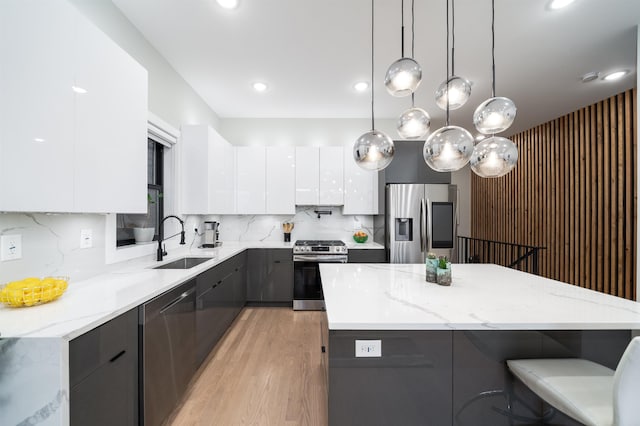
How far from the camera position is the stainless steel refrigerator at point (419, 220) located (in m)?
3.70

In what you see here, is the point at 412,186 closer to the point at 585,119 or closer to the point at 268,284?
the point at 268,284

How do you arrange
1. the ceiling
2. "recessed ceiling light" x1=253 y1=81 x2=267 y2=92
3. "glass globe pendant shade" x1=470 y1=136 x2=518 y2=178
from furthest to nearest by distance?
"recessed ceiling light" x1=253 y1=81 x2=267 y2=92 → the ceiling → "glass globe pendant shade" x1=470 y1=136 x2=518 y2=178

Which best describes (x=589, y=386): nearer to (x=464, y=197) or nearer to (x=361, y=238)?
(x=361, y=238)

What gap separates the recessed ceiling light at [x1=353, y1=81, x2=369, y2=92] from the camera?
3.25 metres

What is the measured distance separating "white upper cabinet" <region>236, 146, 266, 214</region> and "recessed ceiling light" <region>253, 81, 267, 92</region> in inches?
35.3

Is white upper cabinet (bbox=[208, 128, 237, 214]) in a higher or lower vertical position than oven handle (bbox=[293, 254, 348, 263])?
higher

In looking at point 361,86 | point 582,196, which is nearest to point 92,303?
point 361,86

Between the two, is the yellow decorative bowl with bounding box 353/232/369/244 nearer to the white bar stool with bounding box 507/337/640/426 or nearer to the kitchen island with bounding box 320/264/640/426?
the kitchen island with bounding box 320/264/640/426

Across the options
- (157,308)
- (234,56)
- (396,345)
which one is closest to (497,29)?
(234,56)

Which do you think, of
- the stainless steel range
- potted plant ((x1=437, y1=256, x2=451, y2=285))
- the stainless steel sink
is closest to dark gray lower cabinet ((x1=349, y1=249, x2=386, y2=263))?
the stainless steel range

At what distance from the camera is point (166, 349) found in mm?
1675

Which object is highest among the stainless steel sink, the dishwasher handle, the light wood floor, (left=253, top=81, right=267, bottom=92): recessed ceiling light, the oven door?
(left=253, top=81, right=267, bottom=92): recessed ceiling light

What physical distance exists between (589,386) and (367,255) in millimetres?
2788

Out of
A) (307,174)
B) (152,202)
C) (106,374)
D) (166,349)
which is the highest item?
(307,174)
